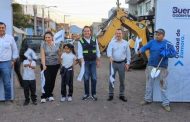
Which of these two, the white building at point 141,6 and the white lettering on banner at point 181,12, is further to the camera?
the white building at point 141,6

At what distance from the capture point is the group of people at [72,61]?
10.0m

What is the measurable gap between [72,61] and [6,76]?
5.88 ft

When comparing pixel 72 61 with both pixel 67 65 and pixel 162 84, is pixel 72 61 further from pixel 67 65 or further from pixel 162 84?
pixel 162 84

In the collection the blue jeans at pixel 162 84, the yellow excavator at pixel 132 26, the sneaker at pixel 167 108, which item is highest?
the yellow excavator at pixel 132 26

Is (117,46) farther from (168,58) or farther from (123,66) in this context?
(168,58)

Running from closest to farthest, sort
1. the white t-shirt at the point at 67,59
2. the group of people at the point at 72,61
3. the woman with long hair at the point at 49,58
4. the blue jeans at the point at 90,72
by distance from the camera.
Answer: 1. the group of people at the point at 72,61
2. the woman with long hair at the point at 49,58
3. the white t-shirt at the point at 67,59
4. the blue jeans at the point at 90,72

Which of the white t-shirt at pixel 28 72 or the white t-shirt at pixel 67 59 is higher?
the white t-shirt at pixel 67 59

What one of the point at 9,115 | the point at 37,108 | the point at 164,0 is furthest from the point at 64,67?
the point at 164,0

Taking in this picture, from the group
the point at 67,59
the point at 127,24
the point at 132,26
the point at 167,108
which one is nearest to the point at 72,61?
the point at 67,59

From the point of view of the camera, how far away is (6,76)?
1016 centimetres

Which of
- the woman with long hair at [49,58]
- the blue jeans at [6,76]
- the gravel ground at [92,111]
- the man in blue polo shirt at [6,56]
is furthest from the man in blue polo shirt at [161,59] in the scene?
the blue jeans at [6,76]

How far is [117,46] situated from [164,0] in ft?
5.71

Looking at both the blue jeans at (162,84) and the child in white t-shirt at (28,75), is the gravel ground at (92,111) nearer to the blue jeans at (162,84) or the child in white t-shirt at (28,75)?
the blue jeans at (162,84)

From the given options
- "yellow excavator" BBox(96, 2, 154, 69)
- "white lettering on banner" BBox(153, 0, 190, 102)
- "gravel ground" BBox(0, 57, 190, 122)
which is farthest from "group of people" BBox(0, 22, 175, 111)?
"yellow excavator" BBox(96, 2, 154, 69)
